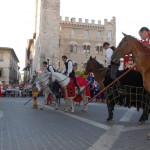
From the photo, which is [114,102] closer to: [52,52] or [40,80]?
[40,80]

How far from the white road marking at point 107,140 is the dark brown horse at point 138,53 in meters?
1.30

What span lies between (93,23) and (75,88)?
227 feet

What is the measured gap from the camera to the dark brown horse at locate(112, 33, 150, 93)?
23.5 ft

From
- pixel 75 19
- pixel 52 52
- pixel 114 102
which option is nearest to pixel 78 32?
pixel 75 19

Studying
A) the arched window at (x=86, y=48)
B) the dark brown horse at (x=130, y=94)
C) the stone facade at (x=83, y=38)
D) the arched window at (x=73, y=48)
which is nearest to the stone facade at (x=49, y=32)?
the stone facade at (x=83, y=38)

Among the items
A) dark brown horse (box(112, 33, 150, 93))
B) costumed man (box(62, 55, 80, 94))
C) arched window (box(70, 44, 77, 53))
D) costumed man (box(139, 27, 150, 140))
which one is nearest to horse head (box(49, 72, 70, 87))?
costumed man (box(62, 55, 80, 94))

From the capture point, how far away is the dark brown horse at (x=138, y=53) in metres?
7.16

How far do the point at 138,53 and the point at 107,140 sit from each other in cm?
232

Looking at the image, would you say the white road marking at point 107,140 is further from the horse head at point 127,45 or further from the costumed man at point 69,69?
the costumed man at point 69,69

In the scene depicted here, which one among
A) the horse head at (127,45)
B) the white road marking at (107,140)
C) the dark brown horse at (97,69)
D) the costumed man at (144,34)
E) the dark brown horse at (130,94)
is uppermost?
the costumed man at (144,34)

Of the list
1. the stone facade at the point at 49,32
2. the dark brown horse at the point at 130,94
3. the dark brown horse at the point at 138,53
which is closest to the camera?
the dark brown horse at the point at 138,53

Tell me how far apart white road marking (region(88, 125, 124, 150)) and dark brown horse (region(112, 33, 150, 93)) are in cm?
130

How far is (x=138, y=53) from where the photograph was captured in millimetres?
7590

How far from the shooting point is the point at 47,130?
26.0 ft
